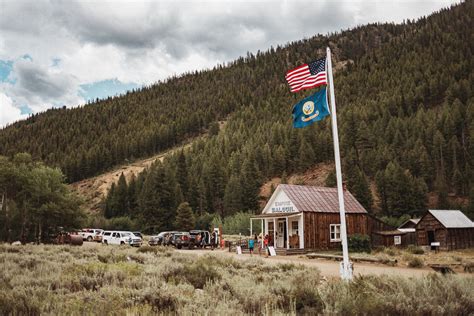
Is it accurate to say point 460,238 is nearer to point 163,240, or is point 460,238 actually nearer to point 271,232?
point 271,232

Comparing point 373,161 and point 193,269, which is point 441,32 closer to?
point 373,161

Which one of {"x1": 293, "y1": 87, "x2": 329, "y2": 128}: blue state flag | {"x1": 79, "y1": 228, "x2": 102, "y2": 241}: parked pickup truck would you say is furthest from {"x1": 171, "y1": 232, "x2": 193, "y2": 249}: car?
{"x1": 293, "y1": 87, "x2": 329, "y2": 128}: blue state flag

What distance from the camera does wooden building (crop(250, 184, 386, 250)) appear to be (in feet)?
105

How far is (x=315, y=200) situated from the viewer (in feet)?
111

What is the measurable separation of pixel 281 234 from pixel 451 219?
1493cm

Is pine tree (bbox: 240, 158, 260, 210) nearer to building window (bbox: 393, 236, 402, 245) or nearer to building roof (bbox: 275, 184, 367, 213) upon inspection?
building roof (bbox: 275, 184, 367, 213)

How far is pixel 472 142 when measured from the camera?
7812 centimetres

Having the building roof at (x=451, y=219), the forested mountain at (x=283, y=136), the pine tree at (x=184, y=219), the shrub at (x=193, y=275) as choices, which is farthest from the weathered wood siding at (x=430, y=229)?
the forested mountain at (x=283, y=136)

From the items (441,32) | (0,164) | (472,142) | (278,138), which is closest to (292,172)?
(278,138)

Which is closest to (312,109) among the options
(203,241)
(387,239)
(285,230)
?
(285,230)

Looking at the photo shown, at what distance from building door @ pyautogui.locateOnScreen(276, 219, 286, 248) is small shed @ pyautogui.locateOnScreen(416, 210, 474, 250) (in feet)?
39.4

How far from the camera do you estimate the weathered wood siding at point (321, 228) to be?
104 ft

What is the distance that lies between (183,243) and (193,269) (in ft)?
89.8

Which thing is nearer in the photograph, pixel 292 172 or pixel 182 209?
pixel 182 209
